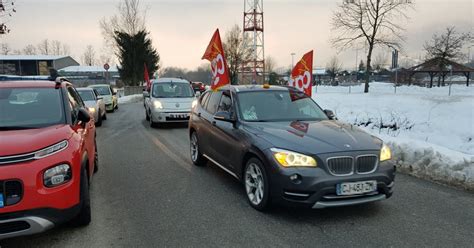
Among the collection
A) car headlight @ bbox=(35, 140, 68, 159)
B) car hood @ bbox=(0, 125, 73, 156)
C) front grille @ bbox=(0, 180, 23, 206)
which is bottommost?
front grille @ bbox=(0, 180, 23, 206)

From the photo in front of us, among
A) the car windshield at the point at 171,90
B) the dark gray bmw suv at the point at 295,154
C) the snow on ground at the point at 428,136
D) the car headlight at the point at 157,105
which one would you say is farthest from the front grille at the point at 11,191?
the car windshield at the point at 171,90

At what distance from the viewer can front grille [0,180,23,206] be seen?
3402mm

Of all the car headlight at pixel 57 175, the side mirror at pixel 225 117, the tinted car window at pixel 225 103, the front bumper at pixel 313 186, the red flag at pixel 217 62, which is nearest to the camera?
the car headlight at pixel 57 175

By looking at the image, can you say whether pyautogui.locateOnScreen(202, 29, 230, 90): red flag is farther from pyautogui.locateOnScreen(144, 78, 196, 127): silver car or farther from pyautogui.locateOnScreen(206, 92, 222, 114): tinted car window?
pyautogui.locateOnScreen(206, 92, 222, 114): tinted car window

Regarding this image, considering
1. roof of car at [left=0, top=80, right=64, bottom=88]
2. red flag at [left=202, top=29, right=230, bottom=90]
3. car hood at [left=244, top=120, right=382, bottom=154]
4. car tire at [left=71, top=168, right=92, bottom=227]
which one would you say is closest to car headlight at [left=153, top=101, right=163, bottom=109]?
red flag at [left=202, top=29, right=230, bottom=90]

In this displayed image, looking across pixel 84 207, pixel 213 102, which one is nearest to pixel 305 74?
pixel 213 102

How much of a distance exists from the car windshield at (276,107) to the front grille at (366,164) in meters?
1.45

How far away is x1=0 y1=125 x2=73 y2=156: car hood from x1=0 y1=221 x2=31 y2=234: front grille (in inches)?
24.4

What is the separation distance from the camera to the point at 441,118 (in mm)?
13164

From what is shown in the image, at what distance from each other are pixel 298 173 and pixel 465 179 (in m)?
3.34

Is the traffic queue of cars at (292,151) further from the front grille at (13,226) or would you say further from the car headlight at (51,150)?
the front grille at (13,226)

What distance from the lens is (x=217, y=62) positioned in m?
11.5

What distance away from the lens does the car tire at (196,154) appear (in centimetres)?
739

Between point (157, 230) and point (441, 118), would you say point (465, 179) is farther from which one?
point (441, 118)
